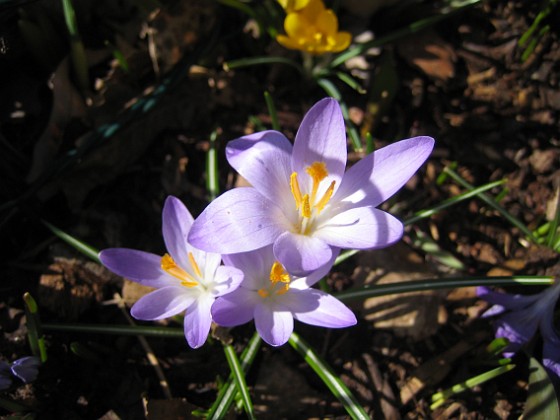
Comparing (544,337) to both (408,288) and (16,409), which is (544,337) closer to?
(408,288)

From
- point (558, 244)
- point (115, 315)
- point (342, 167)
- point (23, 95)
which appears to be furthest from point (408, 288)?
point (23, 95)

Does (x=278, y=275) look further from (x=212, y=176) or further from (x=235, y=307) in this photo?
(x=212, y=176)

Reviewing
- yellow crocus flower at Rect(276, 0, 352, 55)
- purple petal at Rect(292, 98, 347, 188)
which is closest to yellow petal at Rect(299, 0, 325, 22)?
yellow crocus flower at Rect(276, 0, 352, 55)

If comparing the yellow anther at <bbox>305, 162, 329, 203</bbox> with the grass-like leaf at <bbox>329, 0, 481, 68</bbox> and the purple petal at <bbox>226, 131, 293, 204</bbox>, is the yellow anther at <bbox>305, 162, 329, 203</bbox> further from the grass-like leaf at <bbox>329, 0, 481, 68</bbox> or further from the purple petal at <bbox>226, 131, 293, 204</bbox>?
the grass-like leaf at <bbox>329, 0, 481, 68</bbox>

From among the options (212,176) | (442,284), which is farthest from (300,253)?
(212,176)

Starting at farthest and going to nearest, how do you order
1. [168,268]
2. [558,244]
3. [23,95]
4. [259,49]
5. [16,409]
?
[259,49] < [23,95] < [558,244] < [16,409] < [168,268]

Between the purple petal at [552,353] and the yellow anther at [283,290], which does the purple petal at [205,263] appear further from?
the purple petal at [552,353]
